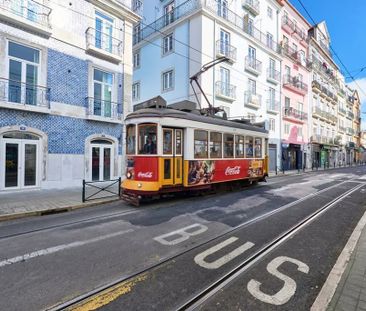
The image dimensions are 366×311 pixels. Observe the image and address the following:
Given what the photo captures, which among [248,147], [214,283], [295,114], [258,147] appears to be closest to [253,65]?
[295,114]

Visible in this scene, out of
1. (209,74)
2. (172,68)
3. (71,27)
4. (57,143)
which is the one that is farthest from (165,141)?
(172,68)

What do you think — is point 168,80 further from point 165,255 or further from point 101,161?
point 165,255

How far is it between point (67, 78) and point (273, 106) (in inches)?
862

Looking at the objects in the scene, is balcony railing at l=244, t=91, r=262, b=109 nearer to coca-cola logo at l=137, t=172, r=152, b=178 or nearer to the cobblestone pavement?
coca-cola logo at l=137, t=172, r=152, b=178

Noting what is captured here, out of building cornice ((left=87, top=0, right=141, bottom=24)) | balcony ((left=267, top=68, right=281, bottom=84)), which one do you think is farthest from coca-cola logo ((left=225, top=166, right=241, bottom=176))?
balcony ((left=267, top=68, right=281, bottom=84))

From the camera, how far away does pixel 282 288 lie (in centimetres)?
345

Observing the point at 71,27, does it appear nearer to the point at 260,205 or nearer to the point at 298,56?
the point at 260,205

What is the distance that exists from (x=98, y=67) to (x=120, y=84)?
1.62 meters

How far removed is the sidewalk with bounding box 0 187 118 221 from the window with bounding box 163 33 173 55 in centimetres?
1564

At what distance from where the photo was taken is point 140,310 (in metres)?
2.94

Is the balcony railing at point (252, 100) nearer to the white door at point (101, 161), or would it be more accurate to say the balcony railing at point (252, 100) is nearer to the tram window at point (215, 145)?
the tram window at point (215, 145)

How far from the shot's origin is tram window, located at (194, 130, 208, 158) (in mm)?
9562

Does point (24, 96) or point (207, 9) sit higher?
point (207, 9)

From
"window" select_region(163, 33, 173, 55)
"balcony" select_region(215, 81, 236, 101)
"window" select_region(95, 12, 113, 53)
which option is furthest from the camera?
"window" select_region(163, 33, 173, 55)
